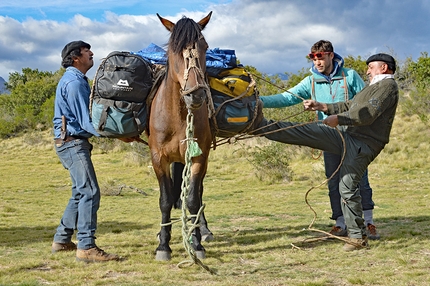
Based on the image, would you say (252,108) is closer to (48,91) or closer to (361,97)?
(361,97)

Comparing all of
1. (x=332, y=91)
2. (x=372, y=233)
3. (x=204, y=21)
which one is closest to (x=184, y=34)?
(x=204, y=21)

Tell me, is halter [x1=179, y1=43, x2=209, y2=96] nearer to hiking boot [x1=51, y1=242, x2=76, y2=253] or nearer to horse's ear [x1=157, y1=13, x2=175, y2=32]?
horse's ear [x1=157, y1=13, x2=175, y2=32]

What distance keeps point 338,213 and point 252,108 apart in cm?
187

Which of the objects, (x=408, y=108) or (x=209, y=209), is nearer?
(x=209, y=209)

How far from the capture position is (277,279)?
4.57 metres

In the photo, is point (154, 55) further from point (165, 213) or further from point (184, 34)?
point (165, 213)

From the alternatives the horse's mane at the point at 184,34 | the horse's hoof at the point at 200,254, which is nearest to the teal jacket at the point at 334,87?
the horse's mane at the point at 184,34

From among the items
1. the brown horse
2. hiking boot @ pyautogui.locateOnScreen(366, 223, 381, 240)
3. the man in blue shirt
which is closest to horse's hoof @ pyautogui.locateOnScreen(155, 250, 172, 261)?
the brown horse

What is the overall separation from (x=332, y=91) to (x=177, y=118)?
6.81ft

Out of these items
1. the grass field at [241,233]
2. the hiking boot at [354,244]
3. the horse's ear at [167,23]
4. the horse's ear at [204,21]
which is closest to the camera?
the grass field at [241,233]

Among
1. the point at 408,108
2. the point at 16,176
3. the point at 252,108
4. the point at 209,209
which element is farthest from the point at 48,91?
the point at 252,108

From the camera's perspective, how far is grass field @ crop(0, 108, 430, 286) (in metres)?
4.69

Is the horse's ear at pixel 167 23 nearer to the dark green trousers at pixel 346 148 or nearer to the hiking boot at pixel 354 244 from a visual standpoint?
the dark green trousers at pixel 346 148

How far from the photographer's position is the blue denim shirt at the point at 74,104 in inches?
207
